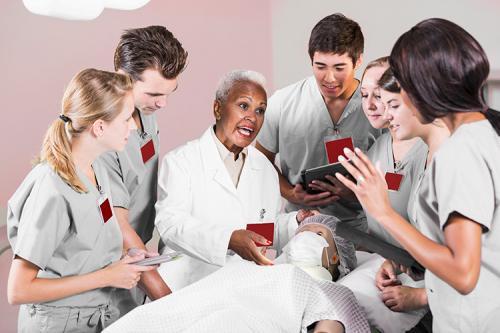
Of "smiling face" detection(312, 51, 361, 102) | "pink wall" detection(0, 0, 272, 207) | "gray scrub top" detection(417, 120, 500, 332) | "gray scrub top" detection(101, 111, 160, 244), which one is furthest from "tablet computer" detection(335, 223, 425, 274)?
"pink wall" detection(0, 0, 272, 207)

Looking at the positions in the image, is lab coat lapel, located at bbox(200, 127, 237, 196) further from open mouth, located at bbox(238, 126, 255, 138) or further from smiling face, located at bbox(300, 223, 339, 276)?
smiling face, located at bbox(300, 223, 339, 276)

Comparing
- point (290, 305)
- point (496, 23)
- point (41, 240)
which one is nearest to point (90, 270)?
point (41, 240)

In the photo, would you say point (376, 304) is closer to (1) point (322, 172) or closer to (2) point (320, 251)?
(2) point (320, 251)

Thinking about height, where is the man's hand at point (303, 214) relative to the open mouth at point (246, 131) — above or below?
below

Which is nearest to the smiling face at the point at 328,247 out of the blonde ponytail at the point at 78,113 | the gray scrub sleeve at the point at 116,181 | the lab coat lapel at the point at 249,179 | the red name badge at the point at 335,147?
the lab coat lapel at the point at 249,179

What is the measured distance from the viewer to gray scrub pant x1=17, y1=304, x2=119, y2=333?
227 cm

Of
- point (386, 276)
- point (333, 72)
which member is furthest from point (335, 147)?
point (386, 276)

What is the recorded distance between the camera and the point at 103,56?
13.0 feet

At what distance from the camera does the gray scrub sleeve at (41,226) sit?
216 cm

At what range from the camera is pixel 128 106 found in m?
2.38

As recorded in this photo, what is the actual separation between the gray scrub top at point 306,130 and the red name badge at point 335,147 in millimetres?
120

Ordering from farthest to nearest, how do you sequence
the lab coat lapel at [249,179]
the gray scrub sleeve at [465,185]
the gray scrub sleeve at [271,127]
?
the gray scrub sleeve at [271,127] → the lab coat lapel at [249,179] → the gray scrub sleeve at [465,185]

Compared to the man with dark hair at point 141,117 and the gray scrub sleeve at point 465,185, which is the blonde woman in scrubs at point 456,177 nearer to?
the gray scrub sleeve at point 465,185

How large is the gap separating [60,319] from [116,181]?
632 millimetres
